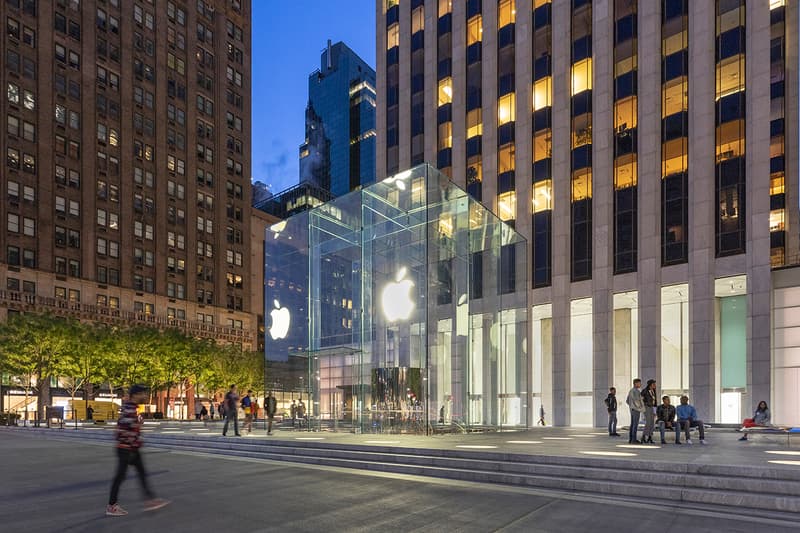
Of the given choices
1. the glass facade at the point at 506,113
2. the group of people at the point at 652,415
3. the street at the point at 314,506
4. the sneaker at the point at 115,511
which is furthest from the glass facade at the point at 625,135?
the sneaker at the point at 115,511

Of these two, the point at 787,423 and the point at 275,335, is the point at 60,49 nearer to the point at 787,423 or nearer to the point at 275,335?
the point at 275,335

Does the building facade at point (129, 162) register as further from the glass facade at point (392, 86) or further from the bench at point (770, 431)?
the bench at point (770, 431)

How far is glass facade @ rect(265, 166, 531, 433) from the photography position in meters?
24.5

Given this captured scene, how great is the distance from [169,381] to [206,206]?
35.6 m

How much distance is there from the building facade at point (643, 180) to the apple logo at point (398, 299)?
753 inches

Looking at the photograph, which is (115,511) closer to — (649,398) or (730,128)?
(649,398)

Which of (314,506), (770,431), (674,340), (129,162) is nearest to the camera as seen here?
(314,506)

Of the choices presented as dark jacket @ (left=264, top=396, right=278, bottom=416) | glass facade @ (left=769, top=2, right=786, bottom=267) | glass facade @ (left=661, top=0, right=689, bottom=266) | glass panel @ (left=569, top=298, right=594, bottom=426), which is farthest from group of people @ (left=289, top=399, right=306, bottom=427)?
glass facade @ (left=769, top=2, right=786, bottom=267)

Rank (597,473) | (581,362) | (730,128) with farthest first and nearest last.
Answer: (581,362) → (730,128) → (597,473)

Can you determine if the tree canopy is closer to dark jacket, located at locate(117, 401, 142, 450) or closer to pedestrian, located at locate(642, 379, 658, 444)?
dark jacket, located at locate(117, 401, 142, 450)

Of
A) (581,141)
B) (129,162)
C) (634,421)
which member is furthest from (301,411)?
(129,162)

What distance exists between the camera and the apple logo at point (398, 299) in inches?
977

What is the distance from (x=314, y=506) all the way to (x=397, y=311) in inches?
608

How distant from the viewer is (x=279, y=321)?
101 ft
